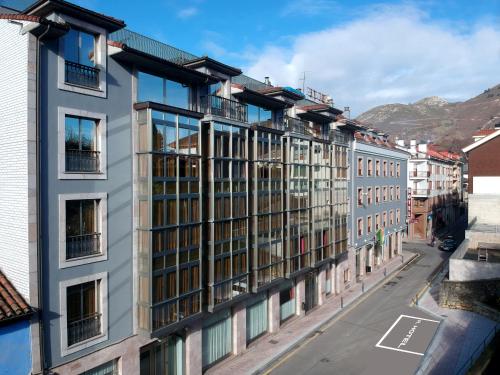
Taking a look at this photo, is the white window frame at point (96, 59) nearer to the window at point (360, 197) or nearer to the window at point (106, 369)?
the window at point (106, 369)

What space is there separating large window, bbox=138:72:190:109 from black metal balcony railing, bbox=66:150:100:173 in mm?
3312

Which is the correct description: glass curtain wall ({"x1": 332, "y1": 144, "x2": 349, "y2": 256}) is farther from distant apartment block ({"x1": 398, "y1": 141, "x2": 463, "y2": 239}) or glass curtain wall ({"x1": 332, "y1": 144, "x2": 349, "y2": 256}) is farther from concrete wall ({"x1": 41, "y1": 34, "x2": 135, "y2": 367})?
distant apartment block ({"x1": 398, "y1": 141, "x2": 463, "y2": 239})

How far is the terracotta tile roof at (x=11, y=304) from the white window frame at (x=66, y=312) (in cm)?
125

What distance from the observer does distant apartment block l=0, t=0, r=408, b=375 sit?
1370cm

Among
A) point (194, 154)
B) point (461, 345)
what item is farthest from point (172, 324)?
point (461, 345)

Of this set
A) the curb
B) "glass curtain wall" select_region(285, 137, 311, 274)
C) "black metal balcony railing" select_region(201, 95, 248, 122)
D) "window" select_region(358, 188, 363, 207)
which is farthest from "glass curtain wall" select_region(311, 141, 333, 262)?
"window" select_region(358, 188, 363, 207)

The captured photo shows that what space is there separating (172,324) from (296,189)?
1242 cm

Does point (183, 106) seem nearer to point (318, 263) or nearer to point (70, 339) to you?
point (70, 339)

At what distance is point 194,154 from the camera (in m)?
18.0

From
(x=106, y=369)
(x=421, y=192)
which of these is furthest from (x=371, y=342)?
(x=421, y=192)

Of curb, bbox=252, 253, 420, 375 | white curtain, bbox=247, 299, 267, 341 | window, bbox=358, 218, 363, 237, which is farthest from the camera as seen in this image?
window, bbox=358, 218, 363, 237

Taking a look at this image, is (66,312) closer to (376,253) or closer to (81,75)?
(81,75)

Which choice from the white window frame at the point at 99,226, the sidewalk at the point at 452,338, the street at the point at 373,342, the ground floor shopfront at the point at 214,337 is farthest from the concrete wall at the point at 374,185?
the white window frame at the point at 99,226

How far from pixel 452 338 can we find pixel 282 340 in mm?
10151
